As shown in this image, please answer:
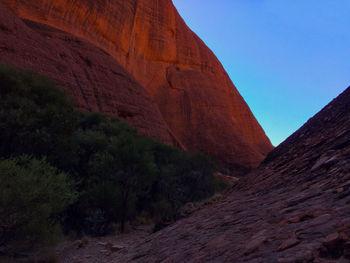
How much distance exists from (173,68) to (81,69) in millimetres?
20961

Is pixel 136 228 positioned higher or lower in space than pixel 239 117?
lower

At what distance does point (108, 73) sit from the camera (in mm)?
26375

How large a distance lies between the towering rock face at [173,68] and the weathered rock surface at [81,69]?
146 inches

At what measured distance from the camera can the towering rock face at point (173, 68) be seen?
31422 mm

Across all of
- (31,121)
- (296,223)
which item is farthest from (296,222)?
(31,121)

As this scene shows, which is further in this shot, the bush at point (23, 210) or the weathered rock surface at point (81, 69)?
the weathered rock surface at point (81, 69)

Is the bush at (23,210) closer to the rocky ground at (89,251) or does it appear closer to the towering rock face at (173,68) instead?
the rocky ground at (89,251)

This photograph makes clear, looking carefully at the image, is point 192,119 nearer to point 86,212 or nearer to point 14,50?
point 14,50

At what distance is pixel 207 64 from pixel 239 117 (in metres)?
10.5

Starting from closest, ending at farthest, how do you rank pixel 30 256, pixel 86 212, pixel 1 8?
pixel 30 256 → pixel 86 212 → pixel 1 8

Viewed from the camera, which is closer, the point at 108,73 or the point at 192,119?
the point at 108,73

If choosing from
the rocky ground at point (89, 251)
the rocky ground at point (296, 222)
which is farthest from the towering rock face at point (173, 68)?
the rocky ground at point (296, 222)

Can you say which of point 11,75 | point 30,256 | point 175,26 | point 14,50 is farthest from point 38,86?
point 175,26

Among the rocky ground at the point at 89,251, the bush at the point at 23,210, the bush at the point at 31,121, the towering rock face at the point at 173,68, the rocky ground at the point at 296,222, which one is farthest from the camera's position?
the towering rock face at the point at 173,68
